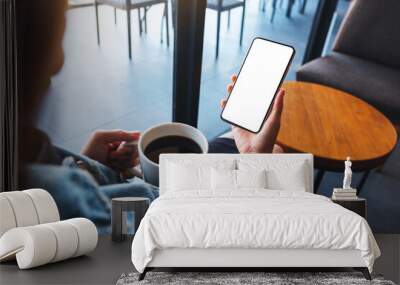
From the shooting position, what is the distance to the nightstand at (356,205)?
5.74 m

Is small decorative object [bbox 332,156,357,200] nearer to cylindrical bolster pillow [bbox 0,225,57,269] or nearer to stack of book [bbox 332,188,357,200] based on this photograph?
stack of book [bbox 332,188,357,200]

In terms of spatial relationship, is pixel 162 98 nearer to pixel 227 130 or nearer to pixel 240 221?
pixel 227 130

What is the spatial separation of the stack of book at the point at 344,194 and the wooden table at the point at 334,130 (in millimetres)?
372

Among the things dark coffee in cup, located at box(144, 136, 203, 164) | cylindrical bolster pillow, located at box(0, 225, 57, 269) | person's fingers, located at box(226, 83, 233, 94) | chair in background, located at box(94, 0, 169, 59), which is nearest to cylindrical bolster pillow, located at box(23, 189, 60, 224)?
cylindrical bolster pillow, located at box(0, 225, 57, 269)

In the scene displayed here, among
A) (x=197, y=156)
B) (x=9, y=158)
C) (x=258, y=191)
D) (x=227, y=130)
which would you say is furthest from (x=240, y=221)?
(x=9, y=158)

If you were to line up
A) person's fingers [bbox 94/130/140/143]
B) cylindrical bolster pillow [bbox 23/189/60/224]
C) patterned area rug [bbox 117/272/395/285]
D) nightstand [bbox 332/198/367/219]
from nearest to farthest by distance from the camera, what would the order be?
patterned area rug [bbox 117/272/395/285]
cylindrical bolster pillow [bbox 23/189/60/224]
nightstand [bbox 332/198/367/219]
person's fingers [bbox 94/130/140/143]

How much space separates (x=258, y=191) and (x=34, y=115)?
222 centimetres

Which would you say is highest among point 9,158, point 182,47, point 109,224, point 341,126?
point 182,47

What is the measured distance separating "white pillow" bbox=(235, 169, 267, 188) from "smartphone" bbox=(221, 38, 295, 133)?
70 cm

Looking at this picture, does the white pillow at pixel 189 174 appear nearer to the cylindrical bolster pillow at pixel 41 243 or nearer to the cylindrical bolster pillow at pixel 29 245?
the cylindrical bolster pillow at pixel 41 243

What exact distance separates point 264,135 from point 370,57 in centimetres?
114

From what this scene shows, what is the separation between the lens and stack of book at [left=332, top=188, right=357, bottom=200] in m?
5.81

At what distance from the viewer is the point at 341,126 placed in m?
6.17

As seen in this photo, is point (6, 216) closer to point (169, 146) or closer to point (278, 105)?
point (169, 146)
